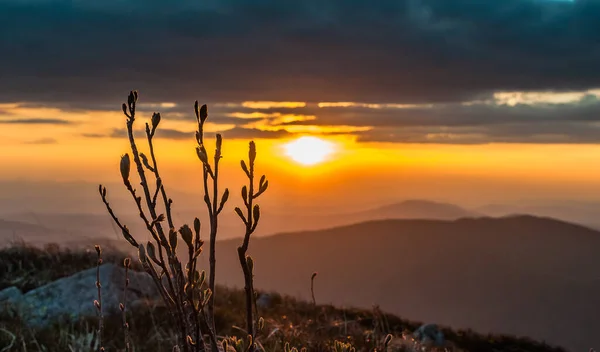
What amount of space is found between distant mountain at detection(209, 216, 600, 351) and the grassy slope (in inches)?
3753

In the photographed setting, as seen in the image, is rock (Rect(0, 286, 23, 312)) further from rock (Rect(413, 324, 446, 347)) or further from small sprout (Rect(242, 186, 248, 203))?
rock (Rect(413, 324, 446, 347))

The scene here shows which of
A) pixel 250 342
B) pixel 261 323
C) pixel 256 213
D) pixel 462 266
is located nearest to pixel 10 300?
pixel 261 323

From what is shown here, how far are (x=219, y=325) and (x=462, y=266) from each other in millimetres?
145370

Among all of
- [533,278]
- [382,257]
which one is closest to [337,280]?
[382,257]

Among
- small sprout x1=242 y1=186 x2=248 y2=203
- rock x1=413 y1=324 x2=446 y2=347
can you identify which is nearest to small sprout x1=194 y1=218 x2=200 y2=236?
small sprout x1=242 y1=186 x2=248 y2=203

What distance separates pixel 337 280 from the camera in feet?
388

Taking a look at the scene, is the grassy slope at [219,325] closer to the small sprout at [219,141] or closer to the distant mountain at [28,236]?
the distant mountain at [28,236]

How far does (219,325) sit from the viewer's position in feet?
26.2

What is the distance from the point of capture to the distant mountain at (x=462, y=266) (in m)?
117

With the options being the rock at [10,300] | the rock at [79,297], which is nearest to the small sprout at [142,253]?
the rock at [79,297]

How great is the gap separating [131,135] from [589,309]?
428ft

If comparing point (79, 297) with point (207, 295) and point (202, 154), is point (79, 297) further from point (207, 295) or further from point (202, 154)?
point (202, 154)

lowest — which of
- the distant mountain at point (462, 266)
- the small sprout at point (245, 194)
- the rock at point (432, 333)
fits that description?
the distant mountain at point (462, 266)

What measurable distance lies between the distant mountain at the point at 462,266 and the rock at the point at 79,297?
98.4 metres
